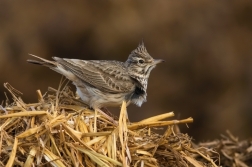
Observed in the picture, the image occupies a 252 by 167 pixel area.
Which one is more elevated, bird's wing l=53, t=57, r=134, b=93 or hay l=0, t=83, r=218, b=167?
bird's wing l=53, t=57, r=134, b=93

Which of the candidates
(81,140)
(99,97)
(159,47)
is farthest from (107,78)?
(159,47)

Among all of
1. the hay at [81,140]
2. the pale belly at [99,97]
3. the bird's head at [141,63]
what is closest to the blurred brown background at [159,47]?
the bird's head at [141,63]

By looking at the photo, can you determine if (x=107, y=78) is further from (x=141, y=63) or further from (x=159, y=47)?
(x=159, y=47)

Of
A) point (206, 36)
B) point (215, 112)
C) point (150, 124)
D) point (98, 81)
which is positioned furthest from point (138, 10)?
point (150, 124)

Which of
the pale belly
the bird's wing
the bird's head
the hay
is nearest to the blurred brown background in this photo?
the bird's head

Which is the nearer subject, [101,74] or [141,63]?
[101,74]

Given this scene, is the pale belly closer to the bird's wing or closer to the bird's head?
the bird's wing

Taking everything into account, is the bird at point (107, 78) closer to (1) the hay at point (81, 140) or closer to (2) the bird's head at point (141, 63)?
(2) the bird's head at point (141, 63)
